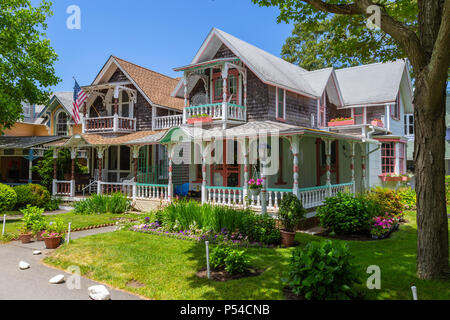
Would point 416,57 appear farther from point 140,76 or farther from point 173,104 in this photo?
point 140,76

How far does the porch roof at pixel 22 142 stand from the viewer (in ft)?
65.8

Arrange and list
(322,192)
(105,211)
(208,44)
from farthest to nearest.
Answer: (208,44)
(105,211)
(322,192)

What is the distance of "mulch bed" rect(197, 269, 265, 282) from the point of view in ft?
21.6

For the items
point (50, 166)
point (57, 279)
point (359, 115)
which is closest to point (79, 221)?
point (57, 279)

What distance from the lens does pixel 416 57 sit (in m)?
6.19

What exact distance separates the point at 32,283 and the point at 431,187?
318 inches

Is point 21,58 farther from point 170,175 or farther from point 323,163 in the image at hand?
point 323,163

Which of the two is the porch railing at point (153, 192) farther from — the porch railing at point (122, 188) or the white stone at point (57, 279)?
the white stone at point (57, 279)

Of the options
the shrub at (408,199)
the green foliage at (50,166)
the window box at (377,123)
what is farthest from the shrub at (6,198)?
the window box at (377,123)
